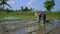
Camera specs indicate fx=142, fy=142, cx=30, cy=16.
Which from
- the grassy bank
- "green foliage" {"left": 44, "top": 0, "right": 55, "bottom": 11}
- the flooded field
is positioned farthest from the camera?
"green foliage" {"left": 44, "top": 0, "right": 55, "bottom": 11}

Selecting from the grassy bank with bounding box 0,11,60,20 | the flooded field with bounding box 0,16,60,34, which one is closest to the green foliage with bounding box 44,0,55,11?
the grassy bank with bounding box 0,11,60,20

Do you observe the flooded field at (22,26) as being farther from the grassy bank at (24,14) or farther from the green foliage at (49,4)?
the green foliage at (49,4)

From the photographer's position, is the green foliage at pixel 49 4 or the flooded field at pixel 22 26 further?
the green foliage at pixel 49 4

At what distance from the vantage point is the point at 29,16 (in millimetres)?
2443

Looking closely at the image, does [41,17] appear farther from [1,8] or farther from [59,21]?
[1,8]

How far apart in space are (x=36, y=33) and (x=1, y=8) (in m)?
0.78

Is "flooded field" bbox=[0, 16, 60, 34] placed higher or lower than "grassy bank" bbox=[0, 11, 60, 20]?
lower

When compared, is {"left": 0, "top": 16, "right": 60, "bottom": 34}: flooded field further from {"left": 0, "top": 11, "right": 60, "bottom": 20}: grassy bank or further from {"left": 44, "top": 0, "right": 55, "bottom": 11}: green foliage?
{"left": 44, "top": 0, "right": 55, "bottom": 11}: green foliage

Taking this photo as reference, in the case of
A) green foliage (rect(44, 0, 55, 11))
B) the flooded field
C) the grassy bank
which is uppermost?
green foliage (rect(44, 0, 55, 11))

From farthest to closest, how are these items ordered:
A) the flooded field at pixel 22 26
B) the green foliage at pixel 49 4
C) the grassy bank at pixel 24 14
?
the green foliage at pixel 49 4
the grassy bank at pixel 24 14
the flooded field at pixel 22 26

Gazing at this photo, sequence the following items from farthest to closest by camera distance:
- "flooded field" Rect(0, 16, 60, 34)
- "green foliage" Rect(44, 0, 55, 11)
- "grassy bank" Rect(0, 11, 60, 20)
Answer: "green foliage" Rect(44, 0, 55, 11), "grassy bank" Rect(0, 11, 60, 20), "flooded field" Rect(0, 16, 60, 34)

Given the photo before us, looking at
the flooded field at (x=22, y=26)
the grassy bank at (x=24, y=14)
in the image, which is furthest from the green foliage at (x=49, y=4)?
the flooded field at (x=22, y=26)

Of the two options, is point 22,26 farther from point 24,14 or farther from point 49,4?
point 49,4

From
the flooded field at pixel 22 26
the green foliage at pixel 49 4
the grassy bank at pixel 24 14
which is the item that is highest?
the green foliage at pixel 49 4
